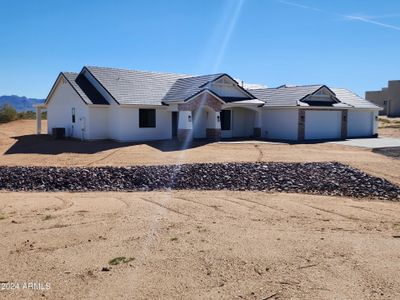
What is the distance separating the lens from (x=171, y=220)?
381 inches

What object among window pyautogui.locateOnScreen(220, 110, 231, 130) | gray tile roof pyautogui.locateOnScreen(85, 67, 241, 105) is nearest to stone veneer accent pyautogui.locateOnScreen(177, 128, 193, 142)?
gray tile roof pyautogui.locateOnScreen(85, 67, 241, 105)

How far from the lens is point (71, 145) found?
25562 millimetres

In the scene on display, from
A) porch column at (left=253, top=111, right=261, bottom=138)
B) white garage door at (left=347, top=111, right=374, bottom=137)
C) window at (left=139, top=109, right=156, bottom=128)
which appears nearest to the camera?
window at (left=139, top=109, right=156, bottom=128)

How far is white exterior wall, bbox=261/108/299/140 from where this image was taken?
3234cm

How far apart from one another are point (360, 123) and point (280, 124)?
872 cm

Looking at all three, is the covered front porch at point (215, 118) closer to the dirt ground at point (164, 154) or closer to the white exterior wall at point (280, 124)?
the white exterior wall at point (280, 124)

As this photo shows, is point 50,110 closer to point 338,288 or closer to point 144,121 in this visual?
point 144,121

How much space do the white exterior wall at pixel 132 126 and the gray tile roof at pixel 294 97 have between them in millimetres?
8886

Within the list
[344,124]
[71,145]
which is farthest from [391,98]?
[71,145]

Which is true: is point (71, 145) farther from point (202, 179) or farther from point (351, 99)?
point (351, 99)

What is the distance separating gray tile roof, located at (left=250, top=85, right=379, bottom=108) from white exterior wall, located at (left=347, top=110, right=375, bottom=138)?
0.72m

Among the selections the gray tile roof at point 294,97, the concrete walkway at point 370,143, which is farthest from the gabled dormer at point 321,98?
the concrete walkway at point 370,143

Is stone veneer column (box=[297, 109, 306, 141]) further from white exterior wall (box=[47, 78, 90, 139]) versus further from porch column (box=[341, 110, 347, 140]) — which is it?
white exterior wall (box=[47, 78, 90, 139])

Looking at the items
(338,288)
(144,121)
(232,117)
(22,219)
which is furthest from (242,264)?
(232,117)
